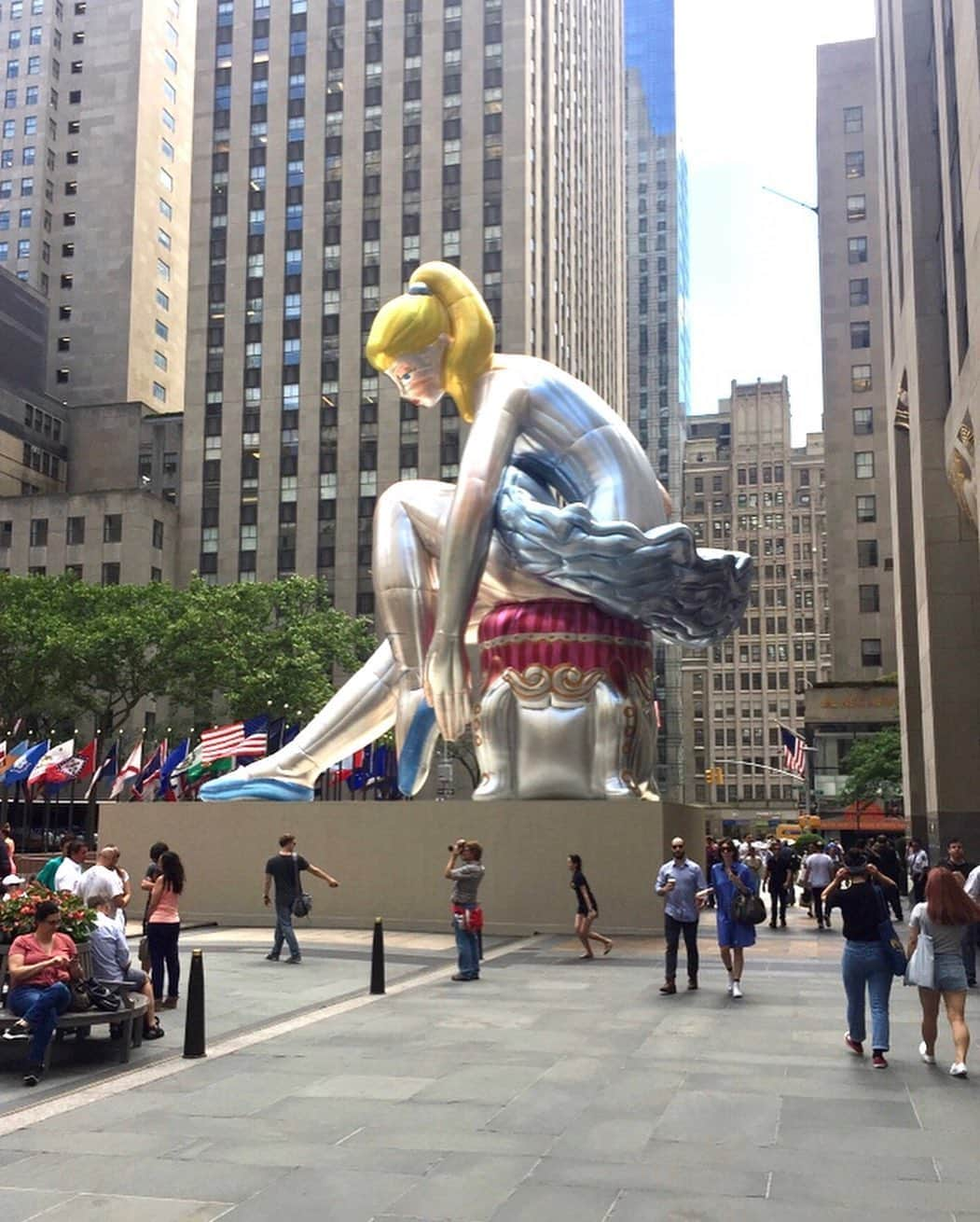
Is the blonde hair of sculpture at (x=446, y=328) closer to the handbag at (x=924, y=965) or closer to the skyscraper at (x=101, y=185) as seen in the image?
the handbag at (x=924, y=965)

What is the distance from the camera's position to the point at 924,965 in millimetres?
9453

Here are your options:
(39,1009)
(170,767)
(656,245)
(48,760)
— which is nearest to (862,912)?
(39,1009)

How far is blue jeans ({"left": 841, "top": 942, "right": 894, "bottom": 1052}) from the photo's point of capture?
9.65m

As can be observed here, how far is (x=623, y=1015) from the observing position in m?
12.1

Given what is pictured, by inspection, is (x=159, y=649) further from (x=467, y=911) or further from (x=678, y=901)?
(x=678, y=901)

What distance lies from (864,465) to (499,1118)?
66.2 metres

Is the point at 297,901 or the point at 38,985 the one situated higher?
the point at 297,901

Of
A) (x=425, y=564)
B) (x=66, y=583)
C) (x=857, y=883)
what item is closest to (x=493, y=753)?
(x=425, y=564)

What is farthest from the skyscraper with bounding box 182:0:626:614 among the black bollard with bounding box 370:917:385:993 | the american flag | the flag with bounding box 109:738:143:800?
the black bollard with bounding box 370:917:385:993

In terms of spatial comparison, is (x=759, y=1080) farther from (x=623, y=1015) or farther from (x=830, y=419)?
(x=830, y=419)

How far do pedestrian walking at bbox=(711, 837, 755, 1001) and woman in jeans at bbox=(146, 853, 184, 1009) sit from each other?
521 cm

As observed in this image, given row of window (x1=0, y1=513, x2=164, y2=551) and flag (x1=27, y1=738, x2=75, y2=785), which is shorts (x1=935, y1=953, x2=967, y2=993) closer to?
flag (x1=27, y1=738, x2=75, y2=785)

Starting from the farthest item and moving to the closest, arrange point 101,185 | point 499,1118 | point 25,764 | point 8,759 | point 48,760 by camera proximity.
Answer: point 101,185 → point 8,759 → point 25,764 → point 48,760 → point 499,1118

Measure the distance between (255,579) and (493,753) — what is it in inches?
2197
